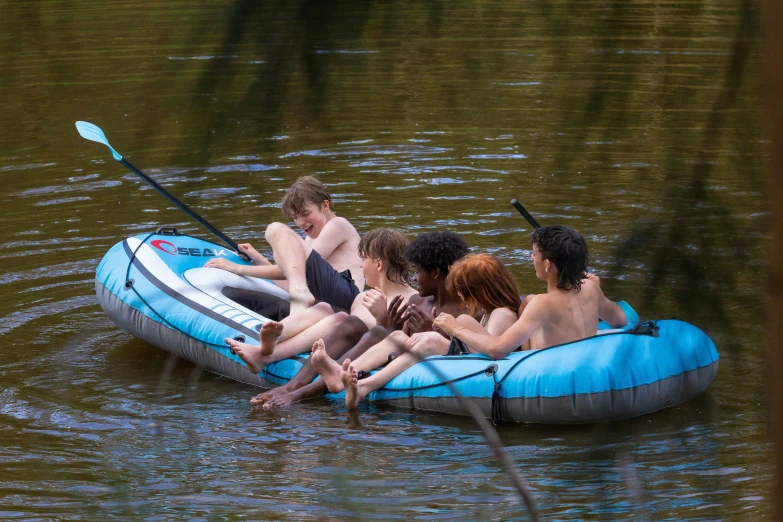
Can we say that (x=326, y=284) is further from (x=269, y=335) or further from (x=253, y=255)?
(x=253, y=255)

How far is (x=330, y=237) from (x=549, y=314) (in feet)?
6.29

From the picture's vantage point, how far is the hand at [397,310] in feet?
18.3

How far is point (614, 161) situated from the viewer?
156 centimetres

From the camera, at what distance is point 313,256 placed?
619 centimetres

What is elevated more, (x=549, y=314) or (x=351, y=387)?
(x=549, y=314)

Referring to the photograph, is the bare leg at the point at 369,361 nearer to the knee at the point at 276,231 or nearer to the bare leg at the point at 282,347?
the bare leg at the point at 282,347

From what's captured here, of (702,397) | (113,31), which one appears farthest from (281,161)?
(702,397)

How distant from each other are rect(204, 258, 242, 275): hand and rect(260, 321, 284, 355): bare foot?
3.66 feet

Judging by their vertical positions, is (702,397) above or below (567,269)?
below

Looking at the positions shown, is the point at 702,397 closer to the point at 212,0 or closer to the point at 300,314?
the point at 300,314

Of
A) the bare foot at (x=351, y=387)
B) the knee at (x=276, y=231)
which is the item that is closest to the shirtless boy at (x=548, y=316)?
the bare foot at (x=351, y=387)

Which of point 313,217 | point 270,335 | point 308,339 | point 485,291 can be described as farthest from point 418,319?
point 313,217

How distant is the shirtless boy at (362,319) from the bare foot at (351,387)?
0.33m

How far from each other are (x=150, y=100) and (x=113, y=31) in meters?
0.48
